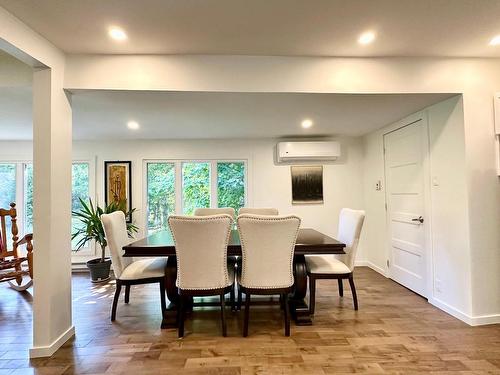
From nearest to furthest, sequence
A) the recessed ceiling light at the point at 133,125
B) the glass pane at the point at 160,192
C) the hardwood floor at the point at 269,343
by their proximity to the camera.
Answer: the hardwood floor at the point at 269,343, the recessed ceiling light at the point at 133,125, the glass pane at the point at 160,192

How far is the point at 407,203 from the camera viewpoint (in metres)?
3.34

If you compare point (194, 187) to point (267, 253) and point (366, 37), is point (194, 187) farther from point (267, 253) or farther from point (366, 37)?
point (366, 37)

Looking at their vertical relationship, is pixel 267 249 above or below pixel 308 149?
below

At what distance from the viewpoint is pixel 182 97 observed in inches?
97.8

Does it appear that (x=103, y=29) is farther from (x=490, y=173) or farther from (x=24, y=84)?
(x=490, y=173)

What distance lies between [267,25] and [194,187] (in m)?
3.07

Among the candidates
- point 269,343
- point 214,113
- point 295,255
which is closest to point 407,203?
point 295,255

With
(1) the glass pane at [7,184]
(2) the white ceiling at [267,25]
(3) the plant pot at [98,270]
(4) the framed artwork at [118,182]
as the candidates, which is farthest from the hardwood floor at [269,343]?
(2) the white ceiling at [267,25]

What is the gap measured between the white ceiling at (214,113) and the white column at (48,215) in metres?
0.30

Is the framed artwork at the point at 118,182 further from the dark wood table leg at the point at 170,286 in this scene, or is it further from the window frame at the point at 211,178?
the dark wood table leg at the point at 170,286

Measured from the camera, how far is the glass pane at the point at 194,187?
15.0ft

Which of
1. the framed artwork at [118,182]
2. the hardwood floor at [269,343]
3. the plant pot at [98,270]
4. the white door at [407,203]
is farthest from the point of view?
the framed artwork at [118,182]

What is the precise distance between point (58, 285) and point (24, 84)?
5.71ft

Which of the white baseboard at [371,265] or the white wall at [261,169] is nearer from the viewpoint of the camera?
the white baseboard at [371,265]
